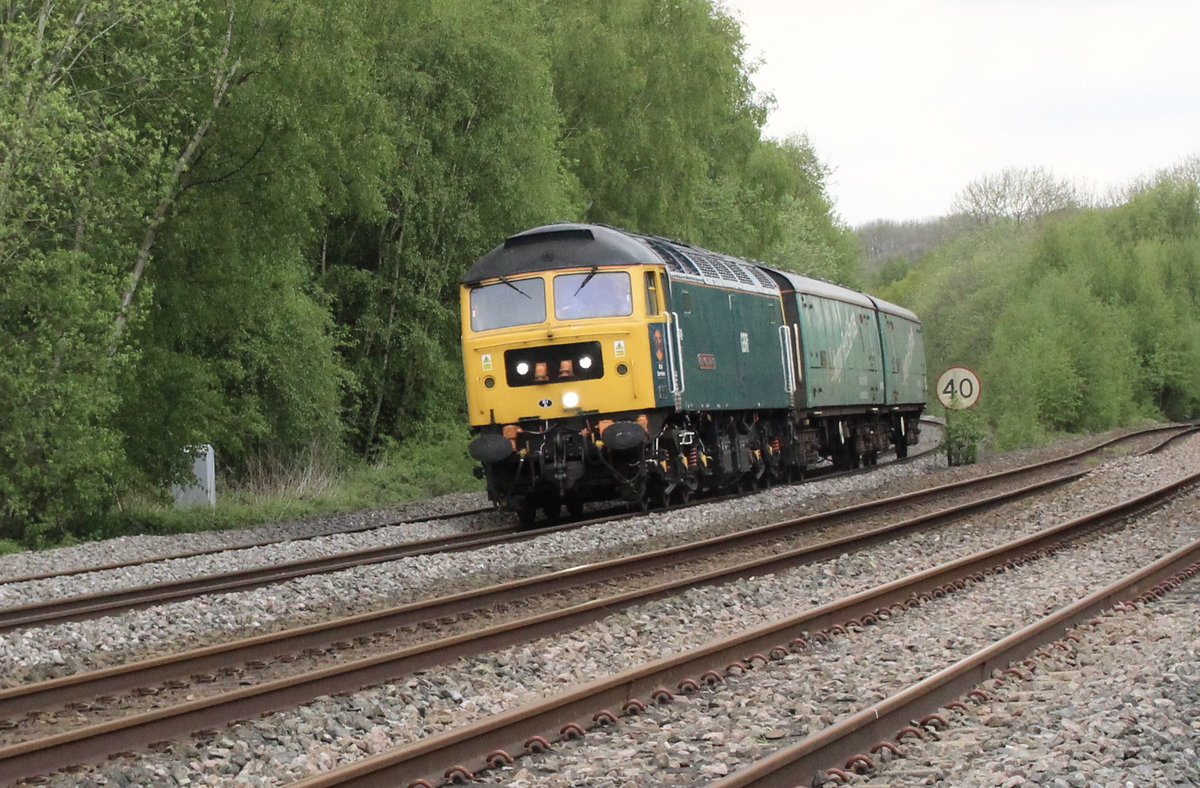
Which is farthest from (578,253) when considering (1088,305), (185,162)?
(1088,305)

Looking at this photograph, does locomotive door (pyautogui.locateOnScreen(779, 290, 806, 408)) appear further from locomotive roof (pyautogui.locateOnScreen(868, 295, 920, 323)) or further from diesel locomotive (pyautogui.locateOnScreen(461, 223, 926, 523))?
locomotive roof (pyautogui.locateOnScreen(868, 295, 920, 323))

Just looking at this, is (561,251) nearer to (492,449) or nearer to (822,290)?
(492,449)

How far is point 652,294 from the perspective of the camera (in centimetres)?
1614

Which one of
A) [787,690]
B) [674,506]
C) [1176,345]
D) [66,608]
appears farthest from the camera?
[1176,345]

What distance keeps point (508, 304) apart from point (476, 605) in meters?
6.75

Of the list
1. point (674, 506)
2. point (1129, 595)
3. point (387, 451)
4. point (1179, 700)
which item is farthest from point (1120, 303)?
point (1179, 700)

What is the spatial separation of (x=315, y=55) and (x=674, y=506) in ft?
25.1

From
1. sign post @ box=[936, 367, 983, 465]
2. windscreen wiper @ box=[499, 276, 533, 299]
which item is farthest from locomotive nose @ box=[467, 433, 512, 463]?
sign post @ box=[936, 367, 983, 465]

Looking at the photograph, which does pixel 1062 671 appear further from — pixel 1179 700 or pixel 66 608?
pixel 66 608

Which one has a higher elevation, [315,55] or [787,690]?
[315,55]

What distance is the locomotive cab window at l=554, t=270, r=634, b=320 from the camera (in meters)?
16.0

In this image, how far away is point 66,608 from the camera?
1102 cm

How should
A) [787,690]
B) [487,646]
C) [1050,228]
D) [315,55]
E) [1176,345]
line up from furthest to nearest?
1. [1050,228]
2. [1176,345]
3. [315,55]
4. [487,646]
5. [787,690]

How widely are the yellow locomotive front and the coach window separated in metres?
0.01
